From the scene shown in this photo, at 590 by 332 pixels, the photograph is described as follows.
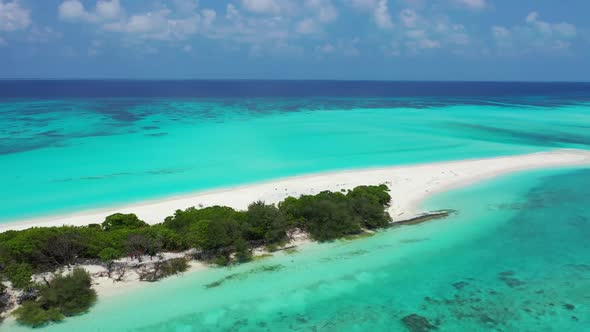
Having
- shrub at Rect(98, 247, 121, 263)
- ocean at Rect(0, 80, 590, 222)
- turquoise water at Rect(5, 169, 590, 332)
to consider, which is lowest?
turquoise water at Rect(5, 169, 590, 332)

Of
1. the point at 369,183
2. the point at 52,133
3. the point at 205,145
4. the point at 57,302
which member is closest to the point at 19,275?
the point at 57,302

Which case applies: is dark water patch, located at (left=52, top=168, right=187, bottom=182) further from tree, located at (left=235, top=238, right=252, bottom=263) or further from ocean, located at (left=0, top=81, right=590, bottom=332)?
tree, located at (left=235, top=238, right=252, bottom=263)

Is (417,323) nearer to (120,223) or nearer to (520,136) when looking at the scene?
(120,223)

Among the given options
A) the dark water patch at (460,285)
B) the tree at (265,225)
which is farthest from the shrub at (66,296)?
the dark water patch at (460,285)

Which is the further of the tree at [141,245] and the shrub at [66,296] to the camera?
the tree at [141,245]

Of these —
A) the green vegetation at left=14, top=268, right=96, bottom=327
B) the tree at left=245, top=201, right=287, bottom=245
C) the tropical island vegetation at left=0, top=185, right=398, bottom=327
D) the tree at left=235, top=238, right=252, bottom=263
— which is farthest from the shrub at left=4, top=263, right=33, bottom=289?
the tree at left=245, top=201, right=287, bottom=245

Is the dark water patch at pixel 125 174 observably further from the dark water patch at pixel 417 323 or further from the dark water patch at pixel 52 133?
the dark water patch at pixel 417 323
